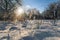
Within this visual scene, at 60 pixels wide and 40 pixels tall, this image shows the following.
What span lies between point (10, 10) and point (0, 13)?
120 cm

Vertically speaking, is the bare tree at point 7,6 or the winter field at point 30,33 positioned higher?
the bare tree at point 7,6

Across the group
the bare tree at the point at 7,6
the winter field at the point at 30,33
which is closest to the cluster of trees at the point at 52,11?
the bare tree at the point at 7,6

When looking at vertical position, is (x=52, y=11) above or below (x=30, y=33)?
above

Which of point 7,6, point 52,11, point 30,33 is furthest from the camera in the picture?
point 52,11

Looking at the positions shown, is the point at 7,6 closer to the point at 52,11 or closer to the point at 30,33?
the point at 52,11

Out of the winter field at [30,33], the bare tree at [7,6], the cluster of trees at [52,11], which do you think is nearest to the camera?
the winter field at [30,33]

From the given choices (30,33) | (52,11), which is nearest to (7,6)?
(52,11)

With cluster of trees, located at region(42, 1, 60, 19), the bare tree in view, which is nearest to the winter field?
the bare tree

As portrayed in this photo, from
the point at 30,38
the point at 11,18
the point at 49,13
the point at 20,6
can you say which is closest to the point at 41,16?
the point at 49,13

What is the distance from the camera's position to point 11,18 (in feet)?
37.8

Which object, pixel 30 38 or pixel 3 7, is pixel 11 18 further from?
pixel 30 38

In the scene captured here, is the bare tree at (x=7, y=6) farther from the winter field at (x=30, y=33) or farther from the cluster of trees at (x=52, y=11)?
the winter field at (x=30, y=33)

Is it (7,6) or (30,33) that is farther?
(7,6)

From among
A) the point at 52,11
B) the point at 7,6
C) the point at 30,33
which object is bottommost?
the point at 30,33
